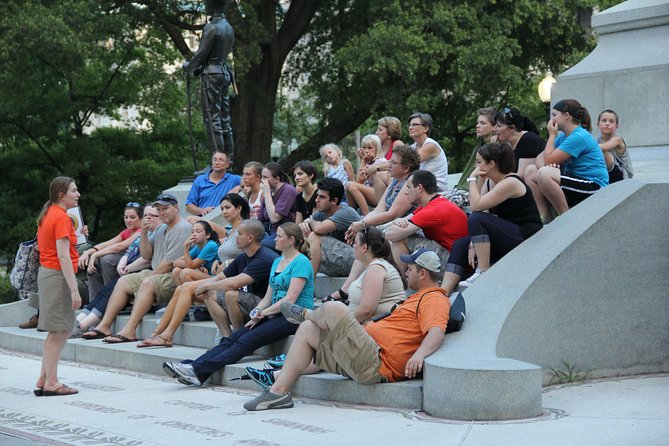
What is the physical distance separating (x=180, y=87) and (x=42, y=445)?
2231cm

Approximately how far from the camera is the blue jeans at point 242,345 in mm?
9023

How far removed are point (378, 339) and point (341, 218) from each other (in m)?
2.80

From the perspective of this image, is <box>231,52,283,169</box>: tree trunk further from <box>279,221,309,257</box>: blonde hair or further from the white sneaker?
the white sneaker

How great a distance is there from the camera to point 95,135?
27.7 meters

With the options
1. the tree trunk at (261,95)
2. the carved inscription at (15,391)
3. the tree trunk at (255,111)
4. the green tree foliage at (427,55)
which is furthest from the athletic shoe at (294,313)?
the tree trunk at (255,111)

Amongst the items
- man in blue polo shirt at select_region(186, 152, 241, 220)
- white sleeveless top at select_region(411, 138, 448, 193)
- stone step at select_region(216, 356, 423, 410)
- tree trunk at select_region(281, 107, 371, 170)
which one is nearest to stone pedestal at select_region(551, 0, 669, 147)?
white sleeveless top at select_region(411, 138, 448, 193)

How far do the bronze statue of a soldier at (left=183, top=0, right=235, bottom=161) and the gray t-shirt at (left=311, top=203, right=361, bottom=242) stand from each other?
4663 mm

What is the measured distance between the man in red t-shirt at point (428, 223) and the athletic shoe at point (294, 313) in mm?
1341

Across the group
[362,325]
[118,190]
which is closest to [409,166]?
[362,325]

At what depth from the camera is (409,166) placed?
9.99 meters

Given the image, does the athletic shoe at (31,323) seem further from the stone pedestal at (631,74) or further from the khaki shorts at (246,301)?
the stone pedestal at (631,74)

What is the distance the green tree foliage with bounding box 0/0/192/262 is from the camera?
25.2m

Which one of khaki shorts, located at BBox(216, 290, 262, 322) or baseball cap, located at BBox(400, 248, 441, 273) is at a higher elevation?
baseball cap, located at BBox(400, 248, 441, 273)

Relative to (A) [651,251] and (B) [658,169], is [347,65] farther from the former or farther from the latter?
(A) [651,251]
